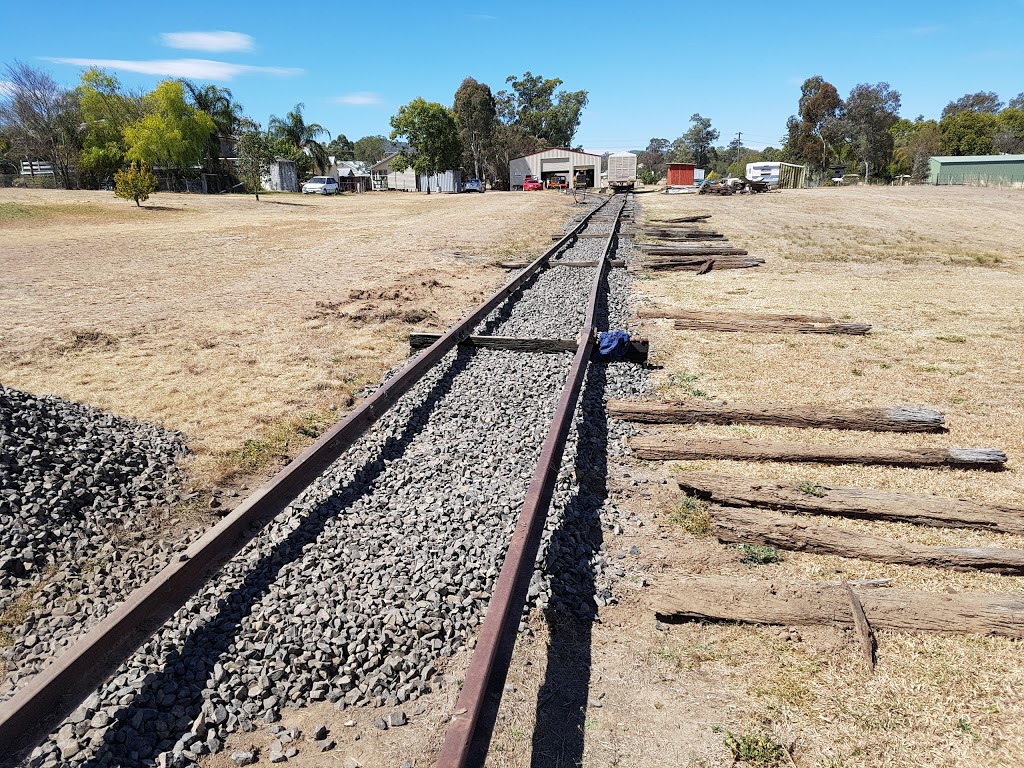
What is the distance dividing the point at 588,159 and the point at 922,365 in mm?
75332

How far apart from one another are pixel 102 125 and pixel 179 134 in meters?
6.09

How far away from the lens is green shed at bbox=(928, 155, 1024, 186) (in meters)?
59.3

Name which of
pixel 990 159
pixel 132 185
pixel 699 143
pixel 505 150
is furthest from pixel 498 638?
pixel 699 143

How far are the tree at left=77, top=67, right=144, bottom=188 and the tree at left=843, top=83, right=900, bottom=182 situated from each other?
77.5 m

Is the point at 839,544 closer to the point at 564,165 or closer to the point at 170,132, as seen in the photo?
the point at 170,132

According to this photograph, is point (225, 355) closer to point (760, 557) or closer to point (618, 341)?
point (618, 341)

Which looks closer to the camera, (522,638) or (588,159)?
(522,638)

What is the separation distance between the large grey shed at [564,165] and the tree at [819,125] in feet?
93.5

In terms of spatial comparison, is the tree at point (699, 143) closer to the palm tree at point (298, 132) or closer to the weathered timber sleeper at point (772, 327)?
the palm tree at point (298, 132)

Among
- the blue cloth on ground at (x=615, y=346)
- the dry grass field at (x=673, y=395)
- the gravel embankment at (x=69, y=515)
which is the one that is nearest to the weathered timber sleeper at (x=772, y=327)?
the dry grass field at (x=673, y=395)

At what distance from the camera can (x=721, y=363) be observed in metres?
7.32

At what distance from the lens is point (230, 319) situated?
9469 mm

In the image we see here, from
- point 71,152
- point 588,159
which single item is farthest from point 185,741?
→ point 588,159

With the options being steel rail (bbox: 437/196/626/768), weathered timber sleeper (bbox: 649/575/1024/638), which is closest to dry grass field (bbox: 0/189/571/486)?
steel rail (bbox: 437/196/626/768)
